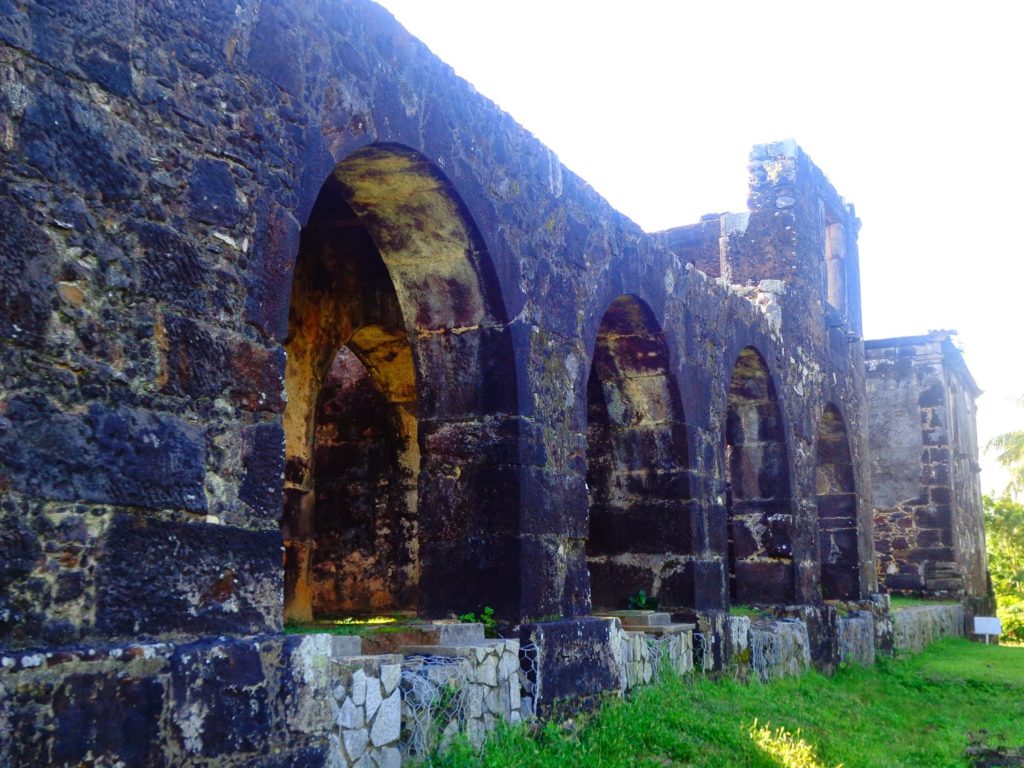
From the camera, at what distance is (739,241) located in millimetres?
12539

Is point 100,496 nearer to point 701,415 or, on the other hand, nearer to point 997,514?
point 701,415

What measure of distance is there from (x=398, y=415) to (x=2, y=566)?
247 inches

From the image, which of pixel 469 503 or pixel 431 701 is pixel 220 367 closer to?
pixel 431 701

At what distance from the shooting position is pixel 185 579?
393cm

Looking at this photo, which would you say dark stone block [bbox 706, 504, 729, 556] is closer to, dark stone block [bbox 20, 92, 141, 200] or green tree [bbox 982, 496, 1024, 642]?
dark stone block [bbox 20, 92, 141, 200]

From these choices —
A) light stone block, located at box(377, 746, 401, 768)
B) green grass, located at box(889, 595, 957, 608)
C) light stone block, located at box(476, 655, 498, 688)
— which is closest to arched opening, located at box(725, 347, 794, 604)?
light stone block, located at box(476, 655, 498, 688)

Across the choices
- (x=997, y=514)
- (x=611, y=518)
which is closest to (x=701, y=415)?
(x=611, y=518)

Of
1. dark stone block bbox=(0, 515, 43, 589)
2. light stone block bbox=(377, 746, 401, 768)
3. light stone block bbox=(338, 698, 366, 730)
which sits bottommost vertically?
light stone block bbox=(377, 746, 401, 768)

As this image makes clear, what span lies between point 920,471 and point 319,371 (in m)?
12.9

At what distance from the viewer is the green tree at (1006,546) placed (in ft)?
86.5

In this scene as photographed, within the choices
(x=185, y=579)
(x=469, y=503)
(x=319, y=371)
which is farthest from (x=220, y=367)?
(x=319, y=371)

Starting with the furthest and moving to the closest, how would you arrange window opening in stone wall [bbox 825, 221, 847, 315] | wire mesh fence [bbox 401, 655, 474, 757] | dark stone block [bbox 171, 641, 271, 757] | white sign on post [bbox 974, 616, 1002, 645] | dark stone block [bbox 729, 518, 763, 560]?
white sign on post [bbox 974, 616, 1002, 645] → window opening in stone wall [bbox 825, 221, 847, 315] → dark stone block [bbox 729, 518, 763, 560] → wire mesh fence [bbox 401, 655, 474, 757] → dark stone block [bbox 171, 641, 271, 757]

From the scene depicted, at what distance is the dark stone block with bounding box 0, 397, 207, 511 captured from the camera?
3479mm

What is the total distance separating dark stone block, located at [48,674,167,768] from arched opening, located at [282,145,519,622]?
271 centimetres
